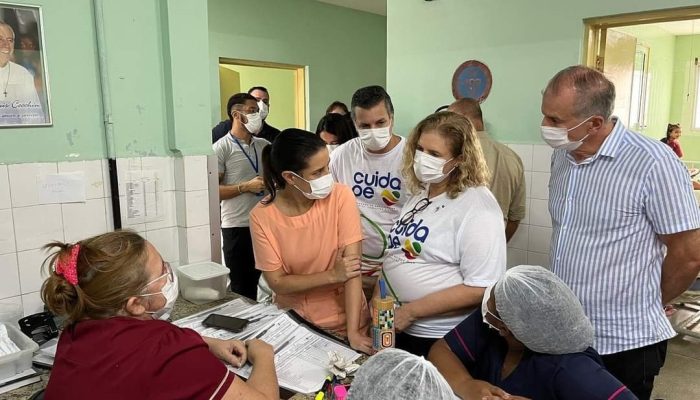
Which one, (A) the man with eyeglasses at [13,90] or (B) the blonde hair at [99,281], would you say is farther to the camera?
(A) the man with eyeglasses at [13,90]

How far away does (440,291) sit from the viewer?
1.49 m

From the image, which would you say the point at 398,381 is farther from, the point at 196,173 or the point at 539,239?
the point at 539,239

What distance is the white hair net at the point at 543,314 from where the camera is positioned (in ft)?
3.67

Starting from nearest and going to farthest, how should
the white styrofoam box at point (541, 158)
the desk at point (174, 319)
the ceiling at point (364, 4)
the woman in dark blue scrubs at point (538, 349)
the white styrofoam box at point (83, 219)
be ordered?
the woman in dark blue scrubs at point (538, 349)
the desk at point (174, 319)
the white styrofoam box at point (83, 219)
the white styrofoam box at point (541, 158)
the ceiling at point (364, 4)

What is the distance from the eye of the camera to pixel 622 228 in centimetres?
143

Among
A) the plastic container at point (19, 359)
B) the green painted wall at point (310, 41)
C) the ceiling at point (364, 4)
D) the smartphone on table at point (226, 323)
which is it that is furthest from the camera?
the ceiling at point (364, 4)

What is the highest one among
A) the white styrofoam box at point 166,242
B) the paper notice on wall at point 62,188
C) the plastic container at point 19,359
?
the paper notice on wall at point 62,188

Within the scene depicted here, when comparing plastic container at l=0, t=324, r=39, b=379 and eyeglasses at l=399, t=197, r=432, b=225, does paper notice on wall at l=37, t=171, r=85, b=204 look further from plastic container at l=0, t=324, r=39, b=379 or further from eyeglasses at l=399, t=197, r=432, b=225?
eyeglasses at l=399, t=197, r=432, b=225

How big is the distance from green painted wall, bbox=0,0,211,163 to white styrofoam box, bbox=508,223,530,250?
2350 mm

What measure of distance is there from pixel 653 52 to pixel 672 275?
3.39 metres

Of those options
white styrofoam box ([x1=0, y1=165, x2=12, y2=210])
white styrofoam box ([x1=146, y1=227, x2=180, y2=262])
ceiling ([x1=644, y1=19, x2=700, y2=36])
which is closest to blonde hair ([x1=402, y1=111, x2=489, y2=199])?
white styrofoam box ([x1=146, y1=227, x2=180, y2=262])

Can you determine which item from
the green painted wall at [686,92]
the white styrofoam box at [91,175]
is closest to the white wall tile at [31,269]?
the white styrofoam box at [91,175]

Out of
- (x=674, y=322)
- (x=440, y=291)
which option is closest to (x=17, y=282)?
(x=440, y=291)

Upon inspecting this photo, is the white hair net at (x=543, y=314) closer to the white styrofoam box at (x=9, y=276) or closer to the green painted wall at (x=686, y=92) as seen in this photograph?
the white styrofoam box at (x=9, y=276)
